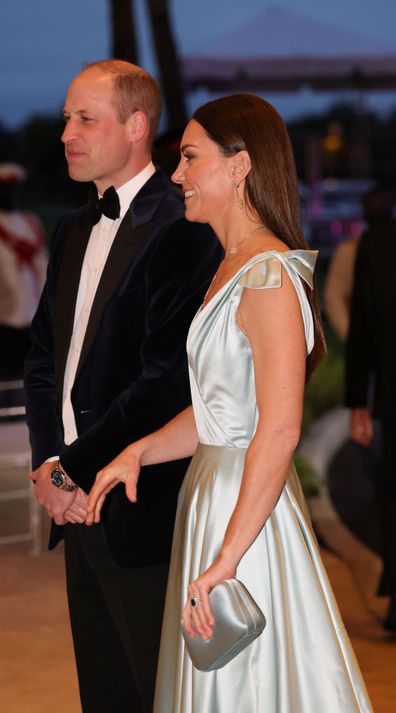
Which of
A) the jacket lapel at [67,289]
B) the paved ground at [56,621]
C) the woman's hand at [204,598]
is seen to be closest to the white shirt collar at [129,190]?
the jacket lapel at [67,289]

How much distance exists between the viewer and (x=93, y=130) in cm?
273

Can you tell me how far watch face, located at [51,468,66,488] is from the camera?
107 inches

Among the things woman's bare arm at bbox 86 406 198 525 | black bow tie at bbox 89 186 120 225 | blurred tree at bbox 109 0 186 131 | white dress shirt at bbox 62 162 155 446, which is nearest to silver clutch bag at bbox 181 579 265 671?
woman's bare arm at bbox 86 406 198 525

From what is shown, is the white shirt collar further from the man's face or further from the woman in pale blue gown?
the woman in pale blue gown

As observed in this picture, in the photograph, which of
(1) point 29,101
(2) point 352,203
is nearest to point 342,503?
(2) point 352,203

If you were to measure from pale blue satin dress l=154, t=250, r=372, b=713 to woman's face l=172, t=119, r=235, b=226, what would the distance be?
0.52 feet

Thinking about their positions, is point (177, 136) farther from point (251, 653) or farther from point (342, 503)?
point (342, 503)

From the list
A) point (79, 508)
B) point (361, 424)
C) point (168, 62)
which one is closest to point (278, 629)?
point (79, 508)

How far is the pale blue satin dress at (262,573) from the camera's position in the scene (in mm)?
2221

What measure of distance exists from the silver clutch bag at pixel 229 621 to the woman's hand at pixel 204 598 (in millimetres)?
10

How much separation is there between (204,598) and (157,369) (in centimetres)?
67

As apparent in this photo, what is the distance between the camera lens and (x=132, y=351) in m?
2.69

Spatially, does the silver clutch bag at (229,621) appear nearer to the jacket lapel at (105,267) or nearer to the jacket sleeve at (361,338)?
the jacket lapel at (105,267)

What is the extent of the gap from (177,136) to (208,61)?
9622 mm
